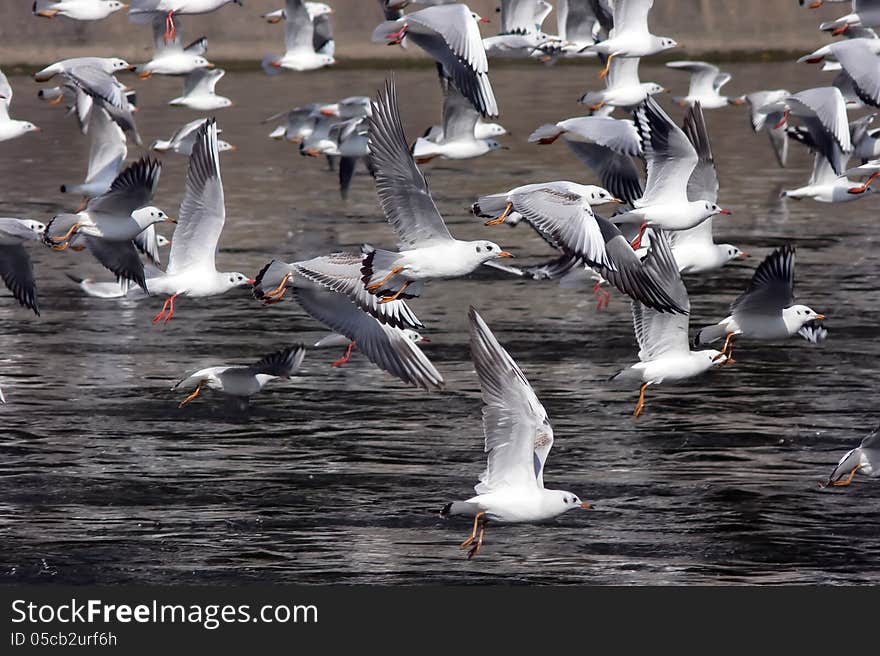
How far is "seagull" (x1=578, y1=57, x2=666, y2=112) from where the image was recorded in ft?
56.9

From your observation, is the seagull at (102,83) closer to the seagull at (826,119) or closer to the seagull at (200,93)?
the seagull at (200,93)

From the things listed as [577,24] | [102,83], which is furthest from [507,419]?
[577,24]

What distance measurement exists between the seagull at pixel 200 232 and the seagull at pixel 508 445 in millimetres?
4131

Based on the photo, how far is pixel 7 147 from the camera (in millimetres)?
30516

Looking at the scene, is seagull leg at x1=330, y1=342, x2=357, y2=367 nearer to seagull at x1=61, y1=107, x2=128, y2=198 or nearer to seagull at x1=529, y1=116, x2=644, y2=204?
seagull at x1=529, y1=116, x2=644, y2=204

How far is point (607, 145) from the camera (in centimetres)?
1443

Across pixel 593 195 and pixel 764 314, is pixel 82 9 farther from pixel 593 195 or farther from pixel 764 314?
pixel 764 314

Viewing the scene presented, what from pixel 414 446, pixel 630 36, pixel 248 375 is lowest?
pixel 414 446

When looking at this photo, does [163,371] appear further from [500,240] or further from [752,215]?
[752,215]

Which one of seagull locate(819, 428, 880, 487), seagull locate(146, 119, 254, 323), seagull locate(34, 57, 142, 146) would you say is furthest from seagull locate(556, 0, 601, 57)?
seagull locate(819, 428, 880, 487)

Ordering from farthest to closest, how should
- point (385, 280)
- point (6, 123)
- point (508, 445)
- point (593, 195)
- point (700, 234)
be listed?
point (6, 123), point (700, 234), point (593, 195), point (385, 280), point (508, 445)

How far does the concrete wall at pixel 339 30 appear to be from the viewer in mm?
39562

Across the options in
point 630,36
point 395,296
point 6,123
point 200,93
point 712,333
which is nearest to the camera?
point 395,296

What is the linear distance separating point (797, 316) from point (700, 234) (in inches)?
66.8
